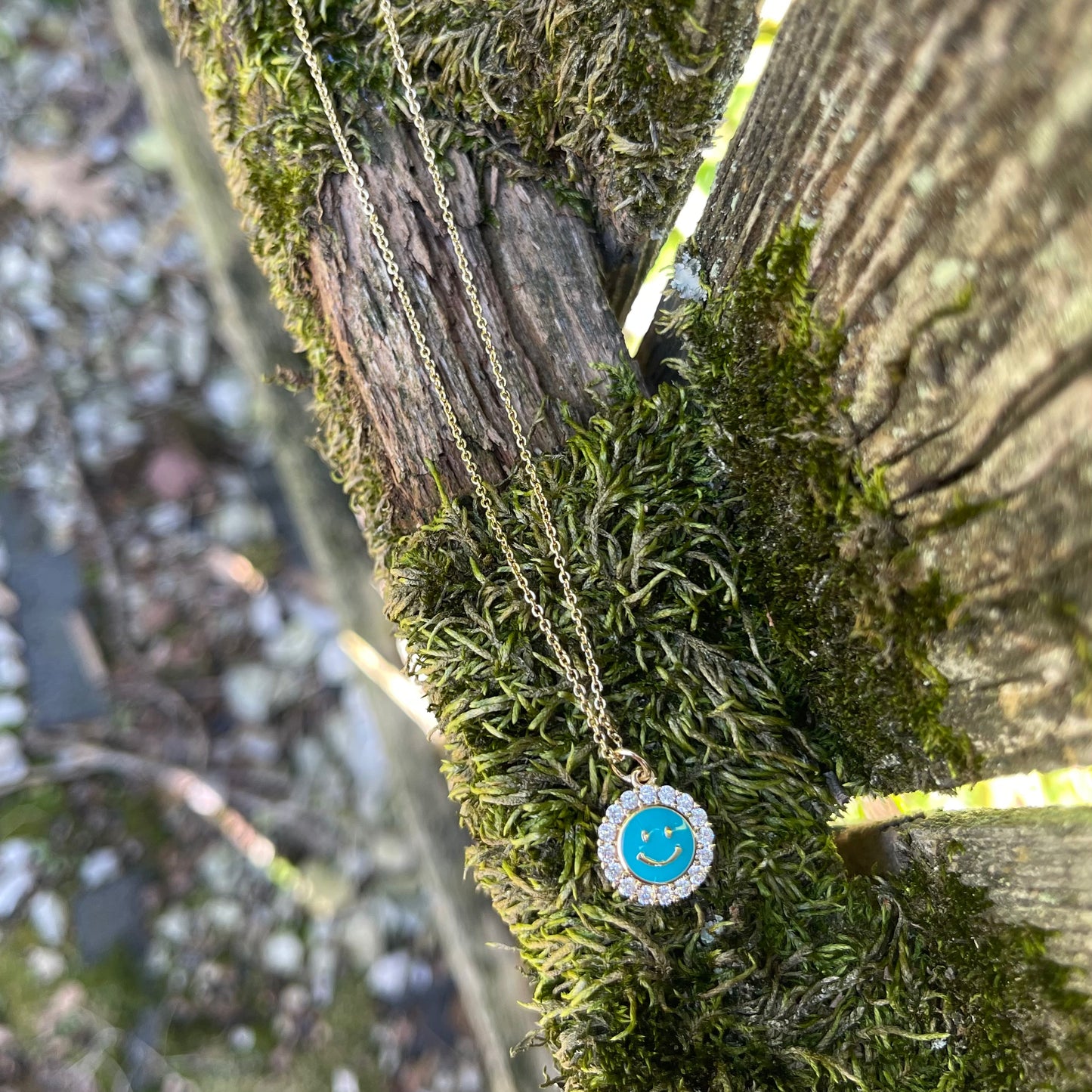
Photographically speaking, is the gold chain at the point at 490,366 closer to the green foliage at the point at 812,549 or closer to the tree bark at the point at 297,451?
the green foliage at the point at 812,549

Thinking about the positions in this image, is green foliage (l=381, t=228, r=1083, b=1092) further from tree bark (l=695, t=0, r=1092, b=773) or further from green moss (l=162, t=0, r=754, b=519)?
green moss (l=162, t=0, r=754, b=519)

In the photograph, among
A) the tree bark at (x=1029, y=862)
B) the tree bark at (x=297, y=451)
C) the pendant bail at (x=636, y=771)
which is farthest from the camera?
the tree bark at (x=297, y=451)

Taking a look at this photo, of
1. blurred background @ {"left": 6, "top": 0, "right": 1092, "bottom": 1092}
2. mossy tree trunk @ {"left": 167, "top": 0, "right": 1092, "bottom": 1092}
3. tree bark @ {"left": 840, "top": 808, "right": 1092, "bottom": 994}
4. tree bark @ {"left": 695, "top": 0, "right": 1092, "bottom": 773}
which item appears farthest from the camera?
blurred background @ {"left": 6, "top": 0, "right": 1092, "bottom": 1092}

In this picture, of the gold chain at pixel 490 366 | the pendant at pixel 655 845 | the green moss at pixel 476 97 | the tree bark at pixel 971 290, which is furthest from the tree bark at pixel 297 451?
the tree bark at pixel 971 290

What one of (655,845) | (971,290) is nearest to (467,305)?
(971,290)

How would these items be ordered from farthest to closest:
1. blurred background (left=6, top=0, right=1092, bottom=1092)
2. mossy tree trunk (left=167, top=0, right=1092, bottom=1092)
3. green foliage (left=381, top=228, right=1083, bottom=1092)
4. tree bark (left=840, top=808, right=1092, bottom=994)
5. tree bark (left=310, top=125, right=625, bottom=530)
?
blurred background (left=6, top=0, right=1092, bottom=1092) → tree bark (left=310, top=125, right=625, bottom=530) → green foliage (left=381, top=228, right=1083, bottom=1092) → tree bark (left=840, top=808, right=1092, bottom=994) → mossy tree trunk (left=167, top=0, right=1092, bottom=1092)

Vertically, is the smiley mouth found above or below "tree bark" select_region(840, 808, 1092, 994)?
above

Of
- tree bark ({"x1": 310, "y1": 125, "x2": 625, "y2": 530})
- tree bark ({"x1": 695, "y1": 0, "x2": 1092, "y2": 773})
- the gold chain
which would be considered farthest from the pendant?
tree bark ({"x1": 310, "y1": 125, "x2": 625, "y2": 530})
